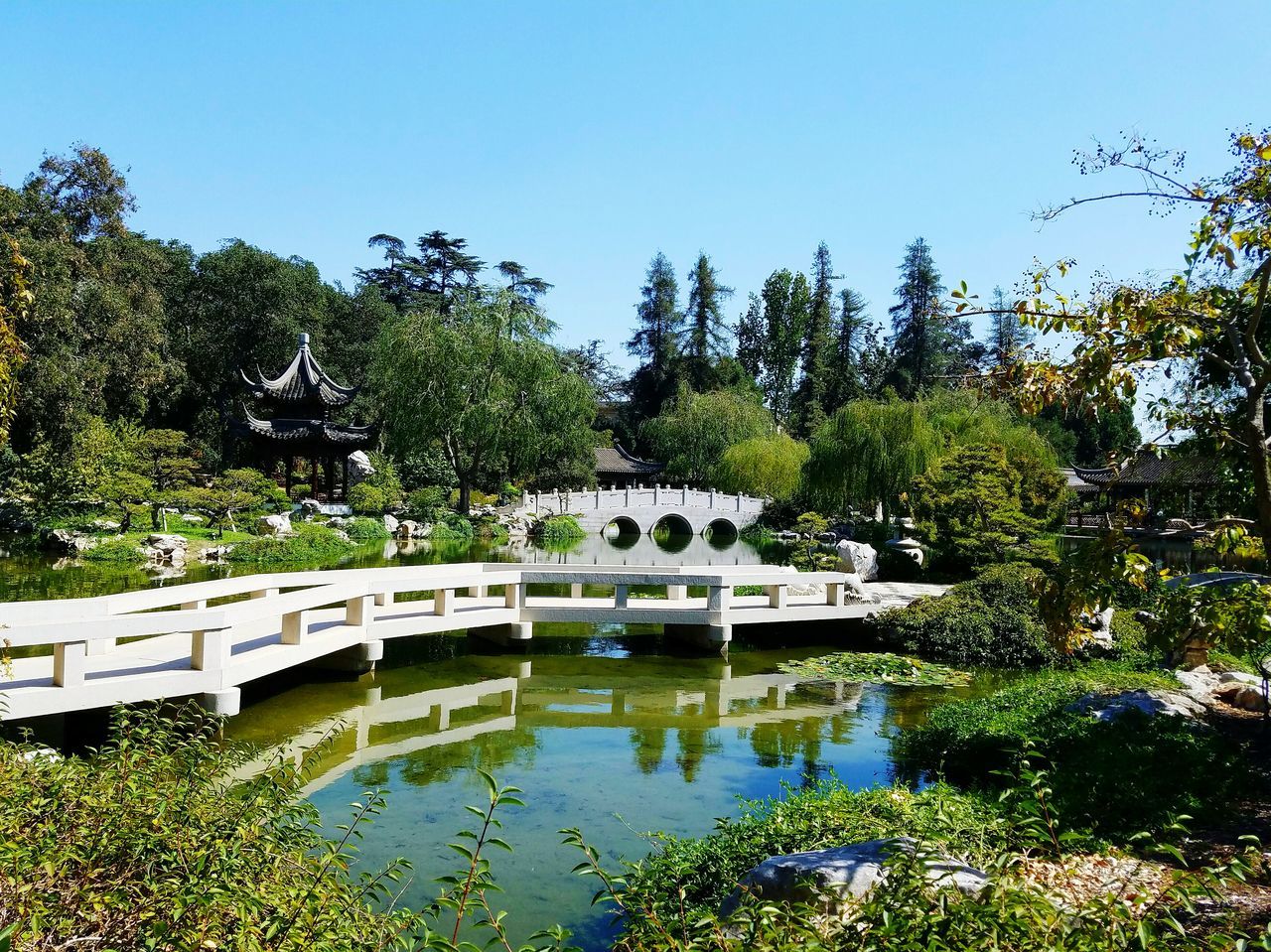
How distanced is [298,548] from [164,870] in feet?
62.1

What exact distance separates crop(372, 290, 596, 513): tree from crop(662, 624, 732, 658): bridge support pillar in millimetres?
16258

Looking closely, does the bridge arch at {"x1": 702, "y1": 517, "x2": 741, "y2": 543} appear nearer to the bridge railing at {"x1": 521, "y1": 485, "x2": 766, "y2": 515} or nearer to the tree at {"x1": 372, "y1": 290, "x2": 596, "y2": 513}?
the bridge railing at {"x1": 521, "y1": 485, "x2": 766, "y2": 515}

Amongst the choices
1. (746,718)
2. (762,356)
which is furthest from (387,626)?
(762,356)

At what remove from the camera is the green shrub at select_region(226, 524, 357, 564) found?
19219 mm

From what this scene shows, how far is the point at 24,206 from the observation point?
74.5 feet

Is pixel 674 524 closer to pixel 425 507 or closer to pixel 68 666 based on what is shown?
pixel 425 507

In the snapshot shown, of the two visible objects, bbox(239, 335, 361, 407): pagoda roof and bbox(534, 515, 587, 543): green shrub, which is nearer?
bbox(239, 335, 361, 407): pagoda roof

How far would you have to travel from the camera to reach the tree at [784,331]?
45.8m

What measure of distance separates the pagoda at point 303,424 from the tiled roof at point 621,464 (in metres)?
11.8

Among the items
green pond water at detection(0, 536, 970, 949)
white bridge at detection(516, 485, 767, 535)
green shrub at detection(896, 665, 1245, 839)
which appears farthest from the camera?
white bridge at detection(516, 485, 767, 535)

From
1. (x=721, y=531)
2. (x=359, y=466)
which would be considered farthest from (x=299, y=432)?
(x=721, y=531)

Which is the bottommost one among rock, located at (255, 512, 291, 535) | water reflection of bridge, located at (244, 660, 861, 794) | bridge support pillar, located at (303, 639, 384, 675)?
water reflection of bridge, located at (244, 660, 861, 794)

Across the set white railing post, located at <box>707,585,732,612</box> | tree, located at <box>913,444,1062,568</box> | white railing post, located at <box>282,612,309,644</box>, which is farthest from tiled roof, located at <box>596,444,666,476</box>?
white railing post, located at <box>282,612,309,644</box>

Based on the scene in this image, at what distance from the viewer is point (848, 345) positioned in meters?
46.8
